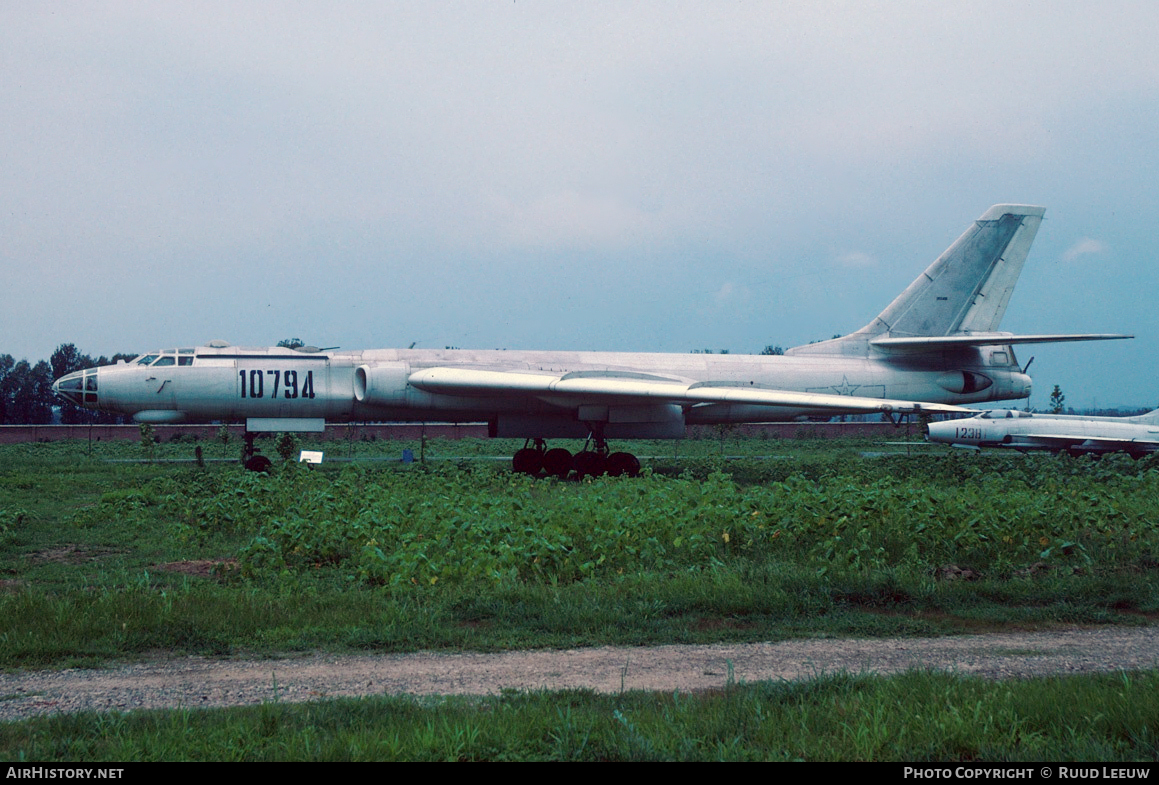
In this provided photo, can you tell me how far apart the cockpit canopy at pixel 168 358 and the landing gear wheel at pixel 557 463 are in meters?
8.26

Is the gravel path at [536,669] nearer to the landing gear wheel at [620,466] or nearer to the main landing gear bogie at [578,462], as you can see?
the main landing gear bogie at [578,462]

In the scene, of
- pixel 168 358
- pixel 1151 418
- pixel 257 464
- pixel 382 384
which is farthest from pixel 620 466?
pixel 1151 418

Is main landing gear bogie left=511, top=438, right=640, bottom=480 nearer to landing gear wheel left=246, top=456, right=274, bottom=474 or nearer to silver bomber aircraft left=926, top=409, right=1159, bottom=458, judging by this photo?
landing gear wheel left=246, top=456, right=274, bottom=474

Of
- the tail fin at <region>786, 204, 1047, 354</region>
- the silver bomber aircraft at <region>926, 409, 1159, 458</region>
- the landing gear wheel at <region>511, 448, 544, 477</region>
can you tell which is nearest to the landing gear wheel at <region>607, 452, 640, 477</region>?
the landing gear wheel at <region>511, 448, 544, 477</region>

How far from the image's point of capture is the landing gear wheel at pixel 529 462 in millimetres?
20984

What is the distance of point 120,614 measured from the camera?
650cm

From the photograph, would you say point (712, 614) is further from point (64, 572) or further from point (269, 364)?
point (269, 364)

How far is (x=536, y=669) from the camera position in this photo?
18.2 feet

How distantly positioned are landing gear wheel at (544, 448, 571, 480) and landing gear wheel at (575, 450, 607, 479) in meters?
0.83

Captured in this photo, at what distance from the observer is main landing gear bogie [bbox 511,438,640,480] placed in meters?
19.8

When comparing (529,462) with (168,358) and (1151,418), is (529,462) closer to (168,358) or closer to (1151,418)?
(168,358)

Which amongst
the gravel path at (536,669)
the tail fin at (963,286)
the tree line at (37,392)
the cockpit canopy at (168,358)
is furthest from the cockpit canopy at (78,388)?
the tree line at (37,392)

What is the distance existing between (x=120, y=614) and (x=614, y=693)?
154 inches
